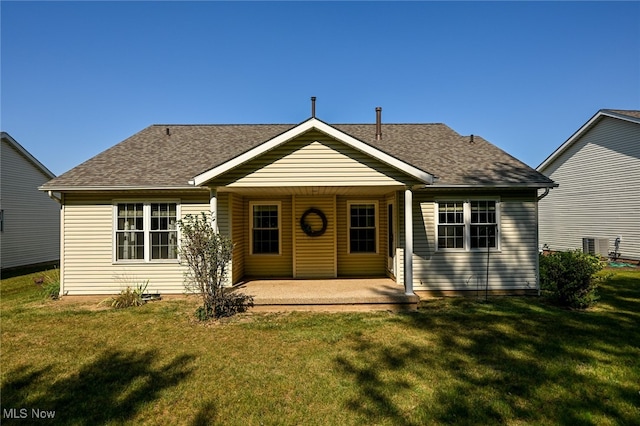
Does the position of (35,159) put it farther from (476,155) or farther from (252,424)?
(476,155)

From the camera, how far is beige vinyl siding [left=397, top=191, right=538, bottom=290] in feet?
31.1

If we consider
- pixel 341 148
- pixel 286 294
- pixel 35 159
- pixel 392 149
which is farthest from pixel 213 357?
pixel 35 159

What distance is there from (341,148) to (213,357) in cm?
536

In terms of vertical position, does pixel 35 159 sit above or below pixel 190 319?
above

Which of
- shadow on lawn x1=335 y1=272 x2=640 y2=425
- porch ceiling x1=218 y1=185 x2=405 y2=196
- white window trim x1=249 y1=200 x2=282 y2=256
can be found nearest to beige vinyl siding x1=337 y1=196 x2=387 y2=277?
porch ceiling x1=218 y1=185 x2=405 y2=196

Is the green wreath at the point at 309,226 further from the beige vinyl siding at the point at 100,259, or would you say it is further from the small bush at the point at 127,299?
the small bush at the point at 127,299

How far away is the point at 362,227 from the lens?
11289 mm

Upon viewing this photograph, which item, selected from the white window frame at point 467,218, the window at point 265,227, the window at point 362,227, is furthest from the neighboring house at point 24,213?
the white window frame at point 467,218

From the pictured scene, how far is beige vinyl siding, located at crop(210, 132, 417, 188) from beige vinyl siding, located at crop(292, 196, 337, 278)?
3.11 meters

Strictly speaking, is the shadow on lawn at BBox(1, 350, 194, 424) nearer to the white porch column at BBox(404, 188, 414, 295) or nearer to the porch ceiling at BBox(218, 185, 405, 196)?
the porch ceiling at BBox(218, 185, 405, 196)

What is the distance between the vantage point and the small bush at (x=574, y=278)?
7.91 metres

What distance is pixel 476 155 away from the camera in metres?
10.9

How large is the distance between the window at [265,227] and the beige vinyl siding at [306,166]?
3.44 meters

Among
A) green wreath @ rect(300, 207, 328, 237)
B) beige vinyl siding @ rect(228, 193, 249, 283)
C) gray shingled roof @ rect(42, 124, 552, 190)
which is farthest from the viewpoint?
green wreath @ rect(300, 207, 328, 237)
